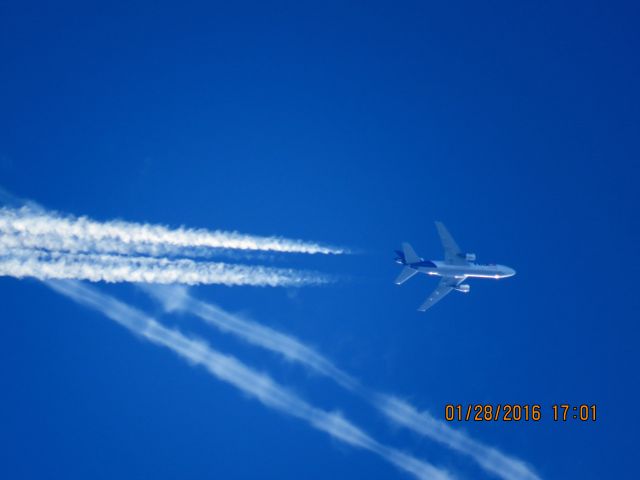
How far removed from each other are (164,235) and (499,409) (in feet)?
105

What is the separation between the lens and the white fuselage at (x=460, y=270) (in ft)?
158

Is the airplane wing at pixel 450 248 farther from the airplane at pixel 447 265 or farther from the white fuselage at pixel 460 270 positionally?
the white fuselage at pixel 460 270

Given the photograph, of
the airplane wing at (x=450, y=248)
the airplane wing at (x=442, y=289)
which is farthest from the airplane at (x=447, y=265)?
the airplane wing at (x=442, y=289)

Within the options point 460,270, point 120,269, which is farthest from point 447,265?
point 120,269

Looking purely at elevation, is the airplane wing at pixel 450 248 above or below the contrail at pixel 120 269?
above

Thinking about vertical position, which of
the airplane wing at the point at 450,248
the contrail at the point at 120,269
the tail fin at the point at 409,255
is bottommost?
the contrail at the point at 120,269

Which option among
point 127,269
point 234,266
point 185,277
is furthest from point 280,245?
point 127,269

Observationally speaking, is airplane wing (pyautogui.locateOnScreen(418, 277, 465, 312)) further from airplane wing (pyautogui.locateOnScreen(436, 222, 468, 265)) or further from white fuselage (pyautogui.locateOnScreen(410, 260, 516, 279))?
airplane wing (pyautogui.locateOnScreen(436, 222, 468, 265))

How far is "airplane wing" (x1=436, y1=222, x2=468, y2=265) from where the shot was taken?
162 feet

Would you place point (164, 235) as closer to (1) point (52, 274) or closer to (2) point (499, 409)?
(1) point (52, 274)

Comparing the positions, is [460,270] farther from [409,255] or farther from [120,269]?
[120,269]

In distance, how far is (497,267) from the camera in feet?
169

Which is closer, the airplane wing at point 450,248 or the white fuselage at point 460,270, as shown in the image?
the white fuselage at point 460,270

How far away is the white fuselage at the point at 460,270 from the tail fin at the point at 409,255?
458mm
